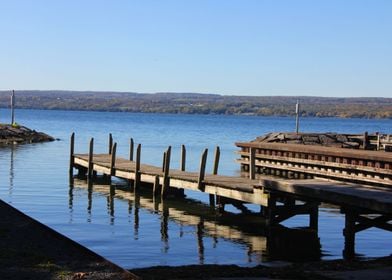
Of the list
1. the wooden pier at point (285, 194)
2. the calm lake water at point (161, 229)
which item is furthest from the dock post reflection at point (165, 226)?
the wooden pier at point (285, 194)

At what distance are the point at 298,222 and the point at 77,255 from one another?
11213mm

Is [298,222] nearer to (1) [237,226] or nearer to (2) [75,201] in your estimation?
(1) [237,226]

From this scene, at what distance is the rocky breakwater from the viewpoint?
2598 inches

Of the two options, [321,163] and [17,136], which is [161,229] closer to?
[321,163]

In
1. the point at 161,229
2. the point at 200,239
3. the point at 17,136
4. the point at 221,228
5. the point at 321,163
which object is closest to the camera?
the point at 200,239

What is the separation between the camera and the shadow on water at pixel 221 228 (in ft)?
62.5

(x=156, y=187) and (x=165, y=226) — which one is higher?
(x=156, y=187)

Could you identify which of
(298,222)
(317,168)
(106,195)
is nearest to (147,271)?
(298,222)

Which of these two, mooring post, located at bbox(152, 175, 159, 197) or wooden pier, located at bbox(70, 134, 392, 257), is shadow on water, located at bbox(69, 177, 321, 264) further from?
wooden pier, located at bbox(70, 134, 392, 257)

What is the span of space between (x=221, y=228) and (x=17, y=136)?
48675 millimetres

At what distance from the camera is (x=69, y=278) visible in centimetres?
1202

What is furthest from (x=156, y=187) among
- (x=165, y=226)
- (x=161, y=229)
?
(x=161, y=229)

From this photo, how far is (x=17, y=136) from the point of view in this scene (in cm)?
6812

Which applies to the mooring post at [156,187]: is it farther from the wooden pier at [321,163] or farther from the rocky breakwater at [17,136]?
the rocky breakwater at [17,136]
